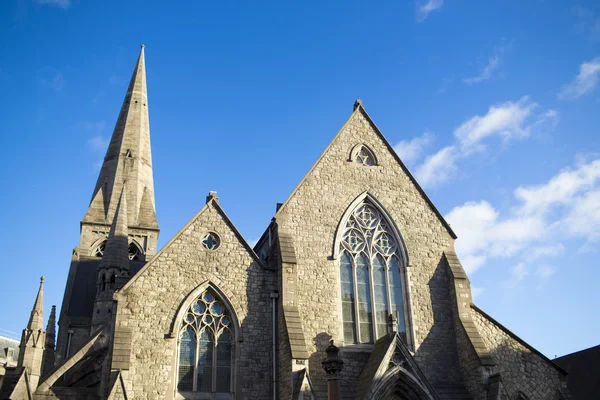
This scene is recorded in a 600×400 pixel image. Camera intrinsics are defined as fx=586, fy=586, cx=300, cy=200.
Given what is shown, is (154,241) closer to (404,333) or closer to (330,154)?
(330,154)

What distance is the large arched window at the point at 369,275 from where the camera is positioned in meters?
19.1

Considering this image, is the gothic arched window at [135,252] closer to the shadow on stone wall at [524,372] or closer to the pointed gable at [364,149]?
the pointed gable at [364,149]

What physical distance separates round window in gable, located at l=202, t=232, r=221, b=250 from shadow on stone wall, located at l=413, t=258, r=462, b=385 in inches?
275

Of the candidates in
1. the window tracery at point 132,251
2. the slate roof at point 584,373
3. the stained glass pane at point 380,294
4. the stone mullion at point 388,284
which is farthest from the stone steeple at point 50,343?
the slate roof at point 584,373

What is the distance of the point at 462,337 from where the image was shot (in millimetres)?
19266

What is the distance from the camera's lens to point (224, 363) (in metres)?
17.6

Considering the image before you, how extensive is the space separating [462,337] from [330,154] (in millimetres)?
7768

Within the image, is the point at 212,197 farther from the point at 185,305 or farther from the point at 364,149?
the point at 364,149

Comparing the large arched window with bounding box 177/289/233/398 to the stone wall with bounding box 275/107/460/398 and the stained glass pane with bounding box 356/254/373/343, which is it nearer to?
the stone wall with bounding box 275/107/460/398

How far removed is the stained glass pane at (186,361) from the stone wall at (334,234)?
351 cm

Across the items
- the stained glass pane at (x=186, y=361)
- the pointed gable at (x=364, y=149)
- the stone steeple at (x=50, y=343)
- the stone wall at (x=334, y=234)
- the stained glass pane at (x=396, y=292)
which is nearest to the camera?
the stained glass pane at (x=186, y=361)

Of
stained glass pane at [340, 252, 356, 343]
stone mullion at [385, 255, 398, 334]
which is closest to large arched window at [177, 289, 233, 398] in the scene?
stained glass pane at [340, 252, 356, 343]

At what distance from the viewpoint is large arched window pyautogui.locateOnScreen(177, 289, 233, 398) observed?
56.0 feet

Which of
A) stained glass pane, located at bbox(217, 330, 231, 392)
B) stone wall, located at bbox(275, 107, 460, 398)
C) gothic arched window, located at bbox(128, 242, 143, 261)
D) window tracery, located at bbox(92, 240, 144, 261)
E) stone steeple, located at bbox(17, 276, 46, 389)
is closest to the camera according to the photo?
stone steeple, located at bbox(17, 276, 46, 389)
